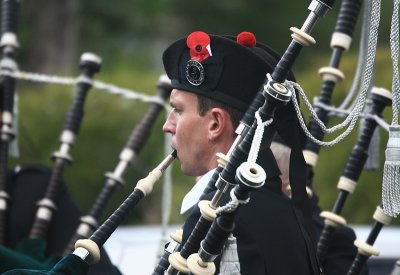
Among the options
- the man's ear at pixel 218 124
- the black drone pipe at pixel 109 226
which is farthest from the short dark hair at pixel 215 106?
the black drone pipe at pixel 109 226

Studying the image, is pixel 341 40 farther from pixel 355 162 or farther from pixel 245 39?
pixel 245 39

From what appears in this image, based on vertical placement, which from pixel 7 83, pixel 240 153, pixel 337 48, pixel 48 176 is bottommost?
pixel 48 176

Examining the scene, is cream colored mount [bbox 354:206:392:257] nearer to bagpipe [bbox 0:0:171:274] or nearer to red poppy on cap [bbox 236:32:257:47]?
red poppy on cap [bbox 236:32:257:47]

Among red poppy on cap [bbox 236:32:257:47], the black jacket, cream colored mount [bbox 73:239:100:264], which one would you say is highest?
red poppy on cap [bbox 236:32:257:47]

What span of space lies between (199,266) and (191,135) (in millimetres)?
665

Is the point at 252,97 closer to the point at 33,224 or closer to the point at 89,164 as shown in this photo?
the point at 33,224

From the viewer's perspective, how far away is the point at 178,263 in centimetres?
341

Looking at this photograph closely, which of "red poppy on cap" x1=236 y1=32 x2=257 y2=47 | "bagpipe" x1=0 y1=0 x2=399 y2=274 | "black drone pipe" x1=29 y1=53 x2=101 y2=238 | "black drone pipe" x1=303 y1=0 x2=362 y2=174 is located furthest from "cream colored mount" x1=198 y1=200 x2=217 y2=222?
"black drone pipe" x1=29 y1=53 x2=101 y2=238

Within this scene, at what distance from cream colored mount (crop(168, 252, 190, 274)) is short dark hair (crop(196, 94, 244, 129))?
0.57 meters

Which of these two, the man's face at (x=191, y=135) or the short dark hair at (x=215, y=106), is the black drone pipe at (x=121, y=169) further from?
the short dark hair at (x=215, y=106)

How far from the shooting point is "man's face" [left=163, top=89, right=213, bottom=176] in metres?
3.81

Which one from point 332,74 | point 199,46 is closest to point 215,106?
point 199,46

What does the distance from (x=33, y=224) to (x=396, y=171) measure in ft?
8.33

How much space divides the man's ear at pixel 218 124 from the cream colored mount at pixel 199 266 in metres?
0.59
